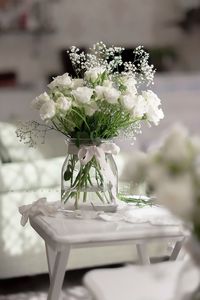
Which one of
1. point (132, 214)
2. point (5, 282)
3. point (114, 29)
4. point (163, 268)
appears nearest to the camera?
point (163, 268)

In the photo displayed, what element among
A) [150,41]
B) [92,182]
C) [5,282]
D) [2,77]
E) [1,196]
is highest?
[150,41]

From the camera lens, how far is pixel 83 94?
185 centimetres

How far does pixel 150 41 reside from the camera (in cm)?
351

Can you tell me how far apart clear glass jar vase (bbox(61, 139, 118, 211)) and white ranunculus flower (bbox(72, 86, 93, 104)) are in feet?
0.53

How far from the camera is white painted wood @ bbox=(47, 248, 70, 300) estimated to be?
1.79 metres

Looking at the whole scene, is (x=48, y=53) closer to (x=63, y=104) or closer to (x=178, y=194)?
(x=63, y=104)

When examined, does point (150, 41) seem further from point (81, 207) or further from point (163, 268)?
point (163, 268)

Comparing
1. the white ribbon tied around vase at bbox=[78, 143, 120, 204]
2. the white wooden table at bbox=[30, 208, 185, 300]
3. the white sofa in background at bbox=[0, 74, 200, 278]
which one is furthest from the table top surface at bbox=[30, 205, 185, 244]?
the white sofa in background at bbox=[0, 74, 200, 278]

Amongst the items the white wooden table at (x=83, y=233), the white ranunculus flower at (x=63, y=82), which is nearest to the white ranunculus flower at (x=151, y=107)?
the white ranunculus flower at (x=63, y=82)

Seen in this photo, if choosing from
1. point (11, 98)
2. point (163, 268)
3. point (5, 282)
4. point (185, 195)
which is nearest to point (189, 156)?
point (185, 195)

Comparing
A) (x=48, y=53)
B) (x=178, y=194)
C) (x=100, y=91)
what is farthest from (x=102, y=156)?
(x=48, y=53)

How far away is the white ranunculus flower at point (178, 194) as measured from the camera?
86 cm

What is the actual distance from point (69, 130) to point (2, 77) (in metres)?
2.07

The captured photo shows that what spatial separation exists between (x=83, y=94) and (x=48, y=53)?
1.95 meters
